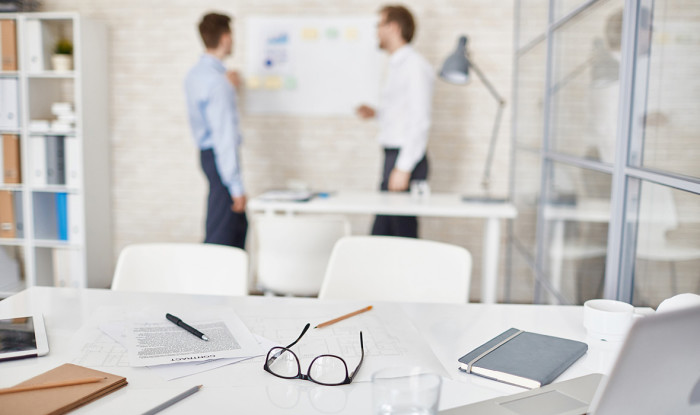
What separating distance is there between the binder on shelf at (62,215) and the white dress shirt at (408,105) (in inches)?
82.3

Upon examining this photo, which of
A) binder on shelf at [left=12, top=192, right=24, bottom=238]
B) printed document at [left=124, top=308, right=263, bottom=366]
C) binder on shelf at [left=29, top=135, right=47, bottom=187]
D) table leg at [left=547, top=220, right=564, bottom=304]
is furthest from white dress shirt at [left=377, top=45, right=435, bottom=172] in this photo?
binder on shelf at [left=12, top=192, right=24, bottom=238]

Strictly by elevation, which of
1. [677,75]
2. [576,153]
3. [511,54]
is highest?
[511,54]

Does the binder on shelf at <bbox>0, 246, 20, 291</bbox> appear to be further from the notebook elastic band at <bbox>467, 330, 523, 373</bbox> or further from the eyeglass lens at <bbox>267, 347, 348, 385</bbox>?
the notebook elastic band at <bbox>467, 330, 523, 373</bbox>

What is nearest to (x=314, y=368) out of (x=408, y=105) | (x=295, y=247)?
(x=295, y=247)

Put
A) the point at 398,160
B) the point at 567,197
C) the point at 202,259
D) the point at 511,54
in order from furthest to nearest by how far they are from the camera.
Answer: the point at 511,54
the point at 398,160
the point at 567,197
the point at 202,259

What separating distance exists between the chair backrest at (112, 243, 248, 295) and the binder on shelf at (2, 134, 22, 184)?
248 centimetres

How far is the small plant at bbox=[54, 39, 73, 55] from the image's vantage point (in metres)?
3.78

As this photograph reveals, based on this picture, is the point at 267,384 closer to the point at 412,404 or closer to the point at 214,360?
the point at 214,360

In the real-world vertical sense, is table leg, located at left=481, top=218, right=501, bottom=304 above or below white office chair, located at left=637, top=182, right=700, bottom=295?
below

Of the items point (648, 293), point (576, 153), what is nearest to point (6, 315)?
point (648, 293)

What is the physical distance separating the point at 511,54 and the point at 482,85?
264mm

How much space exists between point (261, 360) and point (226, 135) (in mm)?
2316

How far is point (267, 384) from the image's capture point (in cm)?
99

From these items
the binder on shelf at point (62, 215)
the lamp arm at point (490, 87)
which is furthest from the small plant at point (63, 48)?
the lamp arm at point (490, 87)
